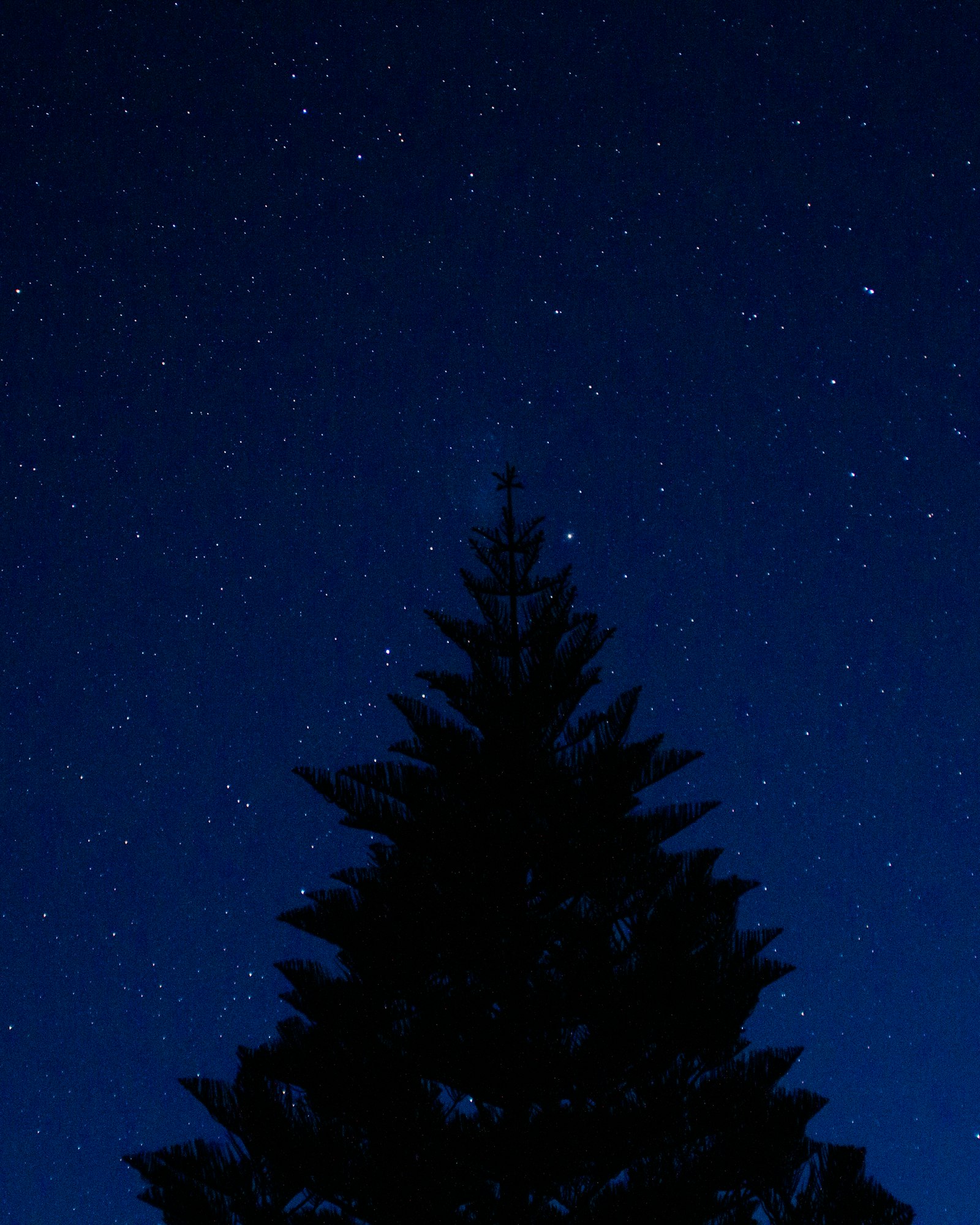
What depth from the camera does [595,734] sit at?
5781 millimetres

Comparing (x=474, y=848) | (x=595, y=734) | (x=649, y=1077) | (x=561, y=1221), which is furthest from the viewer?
(x=595, y=734)

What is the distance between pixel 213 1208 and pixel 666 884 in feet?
8.34

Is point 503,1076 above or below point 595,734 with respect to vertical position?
below

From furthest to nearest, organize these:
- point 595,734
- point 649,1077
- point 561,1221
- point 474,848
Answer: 1. point 595,734
2. point 474,848
3. point 649,1077
4. point 561,1221

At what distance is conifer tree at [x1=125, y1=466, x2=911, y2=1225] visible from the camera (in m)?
4.68

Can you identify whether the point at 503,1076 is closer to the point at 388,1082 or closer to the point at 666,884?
the point at 388,1082

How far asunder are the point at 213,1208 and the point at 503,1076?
136 centimetres

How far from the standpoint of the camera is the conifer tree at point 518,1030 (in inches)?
184

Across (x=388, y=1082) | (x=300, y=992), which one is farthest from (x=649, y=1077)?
(x=300, y=992)

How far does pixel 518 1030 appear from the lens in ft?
16.2

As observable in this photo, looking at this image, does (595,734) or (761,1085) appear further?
(595,734)

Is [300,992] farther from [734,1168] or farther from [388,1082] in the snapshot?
[734,1168]

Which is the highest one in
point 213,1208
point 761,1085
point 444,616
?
point 444,616

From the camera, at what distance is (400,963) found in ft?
17.0
